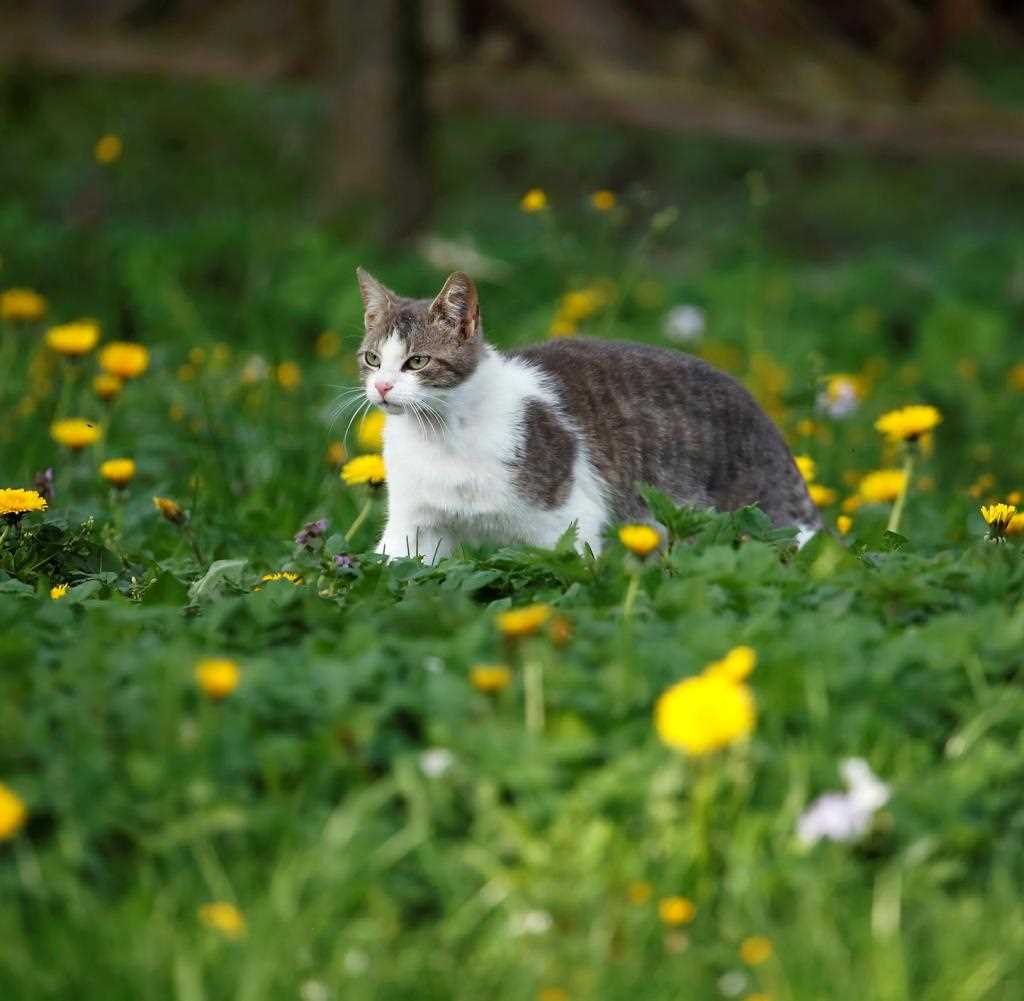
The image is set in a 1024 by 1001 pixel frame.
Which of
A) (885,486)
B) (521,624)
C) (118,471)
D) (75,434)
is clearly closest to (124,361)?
(75,434)

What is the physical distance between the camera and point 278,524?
15.0ft

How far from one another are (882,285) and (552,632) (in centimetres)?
494

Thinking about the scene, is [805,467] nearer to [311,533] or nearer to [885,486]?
[885,486]

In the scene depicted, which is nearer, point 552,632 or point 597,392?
point 552,632

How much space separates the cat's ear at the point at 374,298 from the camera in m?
4.37

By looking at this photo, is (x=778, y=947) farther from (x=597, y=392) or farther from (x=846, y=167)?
(x=846, y=167)

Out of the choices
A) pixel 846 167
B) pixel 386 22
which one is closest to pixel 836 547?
pixel 386 22

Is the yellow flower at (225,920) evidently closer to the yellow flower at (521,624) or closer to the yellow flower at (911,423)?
the yellow flower at (521,624)

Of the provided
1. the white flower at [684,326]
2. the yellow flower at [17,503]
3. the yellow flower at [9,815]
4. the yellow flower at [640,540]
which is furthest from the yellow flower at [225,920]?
the white flower at [684,326]

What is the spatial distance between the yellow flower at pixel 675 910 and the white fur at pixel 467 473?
1689 millimetres

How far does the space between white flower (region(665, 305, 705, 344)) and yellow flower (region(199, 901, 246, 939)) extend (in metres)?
4.21

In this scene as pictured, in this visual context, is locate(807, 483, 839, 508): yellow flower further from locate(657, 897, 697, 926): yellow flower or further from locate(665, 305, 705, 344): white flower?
locate(657, 897, 697, 926): yellow flower

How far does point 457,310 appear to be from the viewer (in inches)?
166

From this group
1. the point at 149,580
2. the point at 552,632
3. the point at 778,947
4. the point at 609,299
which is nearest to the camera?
the point at 778,947
